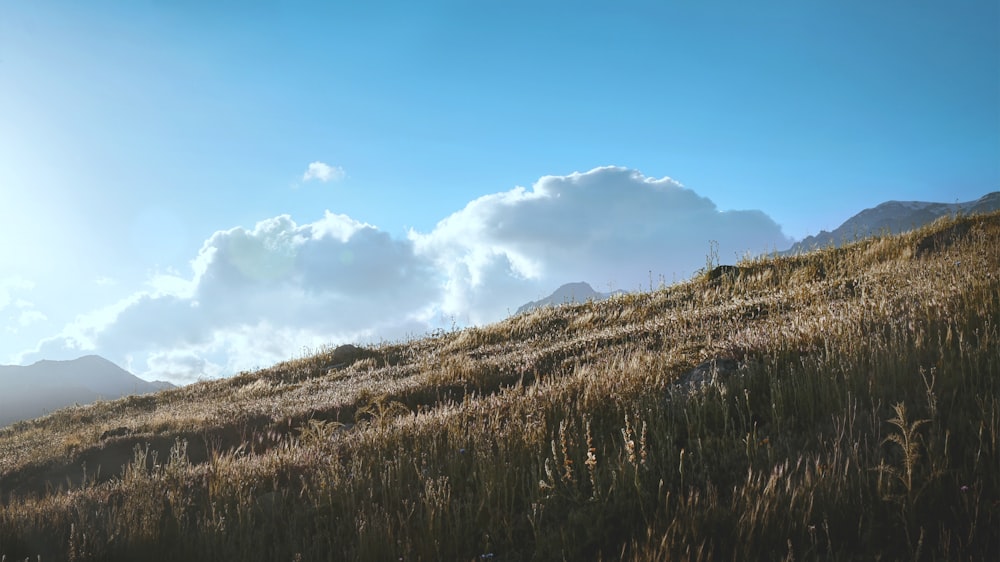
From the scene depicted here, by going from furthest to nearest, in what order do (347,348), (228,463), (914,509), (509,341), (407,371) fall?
(347,348)
(509,341)
(407,371)
(228,463)
(914,509)

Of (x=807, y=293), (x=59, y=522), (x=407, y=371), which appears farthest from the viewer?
(x=407, y=371)

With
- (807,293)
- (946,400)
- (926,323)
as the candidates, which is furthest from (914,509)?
(807,293)

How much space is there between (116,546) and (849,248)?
17.4 metres

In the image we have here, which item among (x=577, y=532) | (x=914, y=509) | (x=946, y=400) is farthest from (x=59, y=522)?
(x=946, y=400)

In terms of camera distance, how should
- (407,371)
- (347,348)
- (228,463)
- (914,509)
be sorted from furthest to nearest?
1. (347,348)
2. (407,371)
3. (228,463)
4. (914,509)

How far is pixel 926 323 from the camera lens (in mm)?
5391

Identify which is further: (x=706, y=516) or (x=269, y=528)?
(x=269, y=528)

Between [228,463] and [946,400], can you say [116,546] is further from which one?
[946,400]

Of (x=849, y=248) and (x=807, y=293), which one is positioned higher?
(x=849, y=248)

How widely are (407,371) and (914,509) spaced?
12687mm

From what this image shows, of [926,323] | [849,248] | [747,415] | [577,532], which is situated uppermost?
[849,248]

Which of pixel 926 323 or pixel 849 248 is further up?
pixel 849 248

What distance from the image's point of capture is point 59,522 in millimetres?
4488

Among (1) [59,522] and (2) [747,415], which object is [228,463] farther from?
(2) [747,415]
